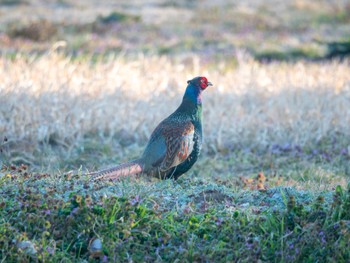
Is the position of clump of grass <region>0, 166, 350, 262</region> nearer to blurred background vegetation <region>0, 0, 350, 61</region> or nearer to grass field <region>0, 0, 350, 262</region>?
grass field <region>0, 0, 350, 262</region>

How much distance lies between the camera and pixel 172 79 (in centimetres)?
1148

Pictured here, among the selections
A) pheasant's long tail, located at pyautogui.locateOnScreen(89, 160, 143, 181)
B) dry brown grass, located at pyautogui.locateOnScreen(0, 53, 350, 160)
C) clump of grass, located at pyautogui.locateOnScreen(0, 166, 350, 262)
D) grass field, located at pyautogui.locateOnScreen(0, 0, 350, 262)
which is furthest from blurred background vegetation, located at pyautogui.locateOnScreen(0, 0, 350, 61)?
clump of grass, located at pyautogui.locateOnScreen(0, 166, 350, 262)

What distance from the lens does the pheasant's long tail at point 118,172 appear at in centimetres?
628

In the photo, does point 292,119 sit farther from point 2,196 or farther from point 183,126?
point 2,196

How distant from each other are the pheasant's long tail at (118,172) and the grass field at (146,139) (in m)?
0.12

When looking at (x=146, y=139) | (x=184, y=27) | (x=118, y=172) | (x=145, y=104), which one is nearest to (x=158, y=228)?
(x=118, y=172)

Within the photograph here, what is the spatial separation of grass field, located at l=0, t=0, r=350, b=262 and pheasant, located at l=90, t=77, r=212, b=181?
0.62ft

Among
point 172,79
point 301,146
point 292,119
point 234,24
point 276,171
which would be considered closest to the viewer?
point 276,171

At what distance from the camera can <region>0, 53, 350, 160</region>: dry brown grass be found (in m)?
9.12

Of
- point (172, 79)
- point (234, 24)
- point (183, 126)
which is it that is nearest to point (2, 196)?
point (183, 126)

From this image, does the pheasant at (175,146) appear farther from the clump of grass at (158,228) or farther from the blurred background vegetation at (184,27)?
the blurred background vegetation at (184,27)

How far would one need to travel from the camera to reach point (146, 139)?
964 cm

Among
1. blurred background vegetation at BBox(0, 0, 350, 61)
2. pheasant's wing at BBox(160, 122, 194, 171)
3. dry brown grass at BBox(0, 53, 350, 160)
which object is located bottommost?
blurred background vegetation at BBox(0, 0, 350, 61)

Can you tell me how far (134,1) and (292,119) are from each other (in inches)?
786
